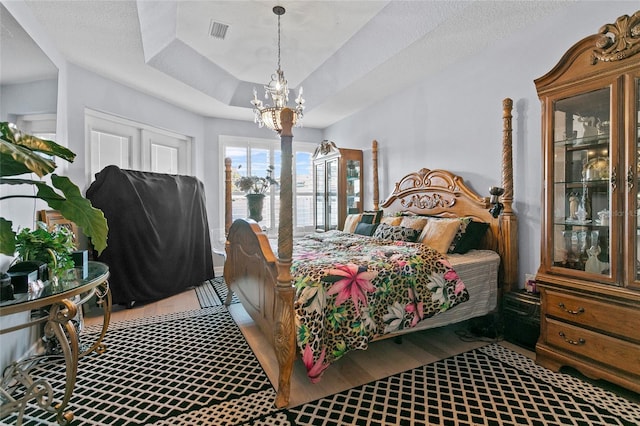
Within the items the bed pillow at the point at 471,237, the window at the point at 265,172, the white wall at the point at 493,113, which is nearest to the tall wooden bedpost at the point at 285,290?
the bed pillow at the point at 471,237

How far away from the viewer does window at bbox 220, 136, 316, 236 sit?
209 inches

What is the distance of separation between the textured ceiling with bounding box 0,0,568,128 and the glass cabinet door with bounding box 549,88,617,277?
3.21 ft

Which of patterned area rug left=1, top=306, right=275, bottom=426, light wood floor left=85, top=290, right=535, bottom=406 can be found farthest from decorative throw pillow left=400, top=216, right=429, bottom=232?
patterned area rug left=1, top=306, right=275, bottom=426

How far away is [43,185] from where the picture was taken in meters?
1.47

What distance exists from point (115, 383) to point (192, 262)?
2196 millimetres

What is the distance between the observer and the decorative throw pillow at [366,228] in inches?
141

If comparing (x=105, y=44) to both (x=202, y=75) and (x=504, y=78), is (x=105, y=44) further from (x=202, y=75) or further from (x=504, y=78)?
(x=504, y=78)

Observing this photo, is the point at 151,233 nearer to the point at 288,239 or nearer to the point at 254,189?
the point at 254,189

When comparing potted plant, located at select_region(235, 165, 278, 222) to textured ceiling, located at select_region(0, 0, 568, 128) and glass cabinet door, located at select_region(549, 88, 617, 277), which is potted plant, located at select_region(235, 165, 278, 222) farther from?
glass cabinet door, located at select_region(549, 88, 617, 277)

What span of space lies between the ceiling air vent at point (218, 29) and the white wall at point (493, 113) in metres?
2.26

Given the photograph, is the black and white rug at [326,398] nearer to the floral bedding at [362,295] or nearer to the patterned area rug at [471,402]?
the patterned area rug at [471,402]

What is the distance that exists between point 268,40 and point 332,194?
2.41 metres

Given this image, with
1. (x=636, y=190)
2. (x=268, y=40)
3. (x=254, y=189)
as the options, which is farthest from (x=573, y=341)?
(x=268, y=40)

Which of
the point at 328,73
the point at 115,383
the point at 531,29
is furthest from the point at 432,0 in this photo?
the point at 115,383
